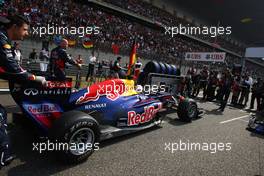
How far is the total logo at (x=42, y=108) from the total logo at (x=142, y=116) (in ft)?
4.55

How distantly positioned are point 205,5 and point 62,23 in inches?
968

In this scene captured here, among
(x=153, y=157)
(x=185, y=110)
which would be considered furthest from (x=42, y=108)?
(x=185, y=110)

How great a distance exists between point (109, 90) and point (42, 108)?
1280 millimetres

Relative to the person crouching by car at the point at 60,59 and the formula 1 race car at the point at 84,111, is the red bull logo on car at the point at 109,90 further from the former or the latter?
the person crouching by car at the point at 60,59

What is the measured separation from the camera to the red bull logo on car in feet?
12.3

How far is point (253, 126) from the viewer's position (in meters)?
3.56

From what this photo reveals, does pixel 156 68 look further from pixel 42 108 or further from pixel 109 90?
pixel 42 108

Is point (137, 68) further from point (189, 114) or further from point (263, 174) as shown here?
point (263, 174)

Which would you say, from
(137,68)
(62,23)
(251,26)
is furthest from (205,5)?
(137,68)

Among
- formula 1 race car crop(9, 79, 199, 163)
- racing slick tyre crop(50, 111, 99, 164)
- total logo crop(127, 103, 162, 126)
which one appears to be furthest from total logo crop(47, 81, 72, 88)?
total logo crop(127, 103, 162, 126)

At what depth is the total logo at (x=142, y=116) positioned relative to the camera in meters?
4.31

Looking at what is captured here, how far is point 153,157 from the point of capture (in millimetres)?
3598

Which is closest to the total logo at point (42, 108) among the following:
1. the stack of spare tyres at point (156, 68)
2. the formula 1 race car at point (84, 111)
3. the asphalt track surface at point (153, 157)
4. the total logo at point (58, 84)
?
the formula 1 race car at point (84, 111)

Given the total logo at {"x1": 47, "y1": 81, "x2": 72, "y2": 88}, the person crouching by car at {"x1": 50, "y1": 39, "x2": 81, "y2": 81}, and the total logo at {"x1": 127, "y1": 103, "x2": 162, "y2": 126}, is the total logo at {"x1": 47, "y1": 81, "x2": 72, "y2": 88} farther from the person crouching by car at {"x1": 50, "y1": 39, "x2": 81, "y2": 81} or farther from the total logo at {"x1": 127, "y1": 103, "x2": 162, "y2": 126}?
the person crouching by car at {"x1": 50, "y1": 39, "x2": 81, "y2": 81}
